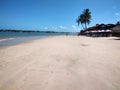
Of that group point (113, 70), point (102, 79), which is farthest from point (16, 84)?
point (113, 70)

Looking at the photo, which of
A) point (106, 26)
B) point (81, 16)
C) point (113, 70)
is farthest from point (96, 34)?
point (113, 70)

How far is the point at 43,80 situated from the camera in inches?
176

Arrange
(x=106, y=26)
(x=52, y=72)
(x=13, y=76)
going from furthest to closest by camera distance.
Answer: (x=106, y=26) < (x=52, y=72) < (x=13, y=76)

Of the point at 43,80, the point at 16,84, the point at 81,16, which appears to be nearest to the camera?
the point at 16,84

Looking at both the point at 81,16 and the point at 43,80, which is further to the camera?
the point at 81,16

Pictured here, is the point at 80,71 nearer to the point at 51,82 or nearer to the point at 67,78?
the point at 67,78

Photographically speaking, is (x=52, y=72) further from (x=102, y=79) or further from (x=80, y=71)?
(x=102, y=79)

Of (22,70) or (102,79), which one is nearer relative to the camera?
(102,79)

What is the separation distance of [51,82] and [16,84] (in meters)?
1.19

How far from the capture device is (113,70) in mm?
5477

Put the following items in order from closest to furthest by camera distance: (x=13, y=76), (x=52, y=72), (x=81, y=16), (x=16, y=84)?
(x=16, y=84), (x=13, y=76), (x=52, y=72), (x=81, y=16)

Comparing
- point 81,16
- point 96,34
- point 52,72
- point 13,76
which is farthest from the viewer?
point 81,16

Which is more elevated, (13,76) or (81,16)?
(81,16)

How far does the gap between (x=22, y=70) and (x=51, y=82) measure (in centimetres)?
182
